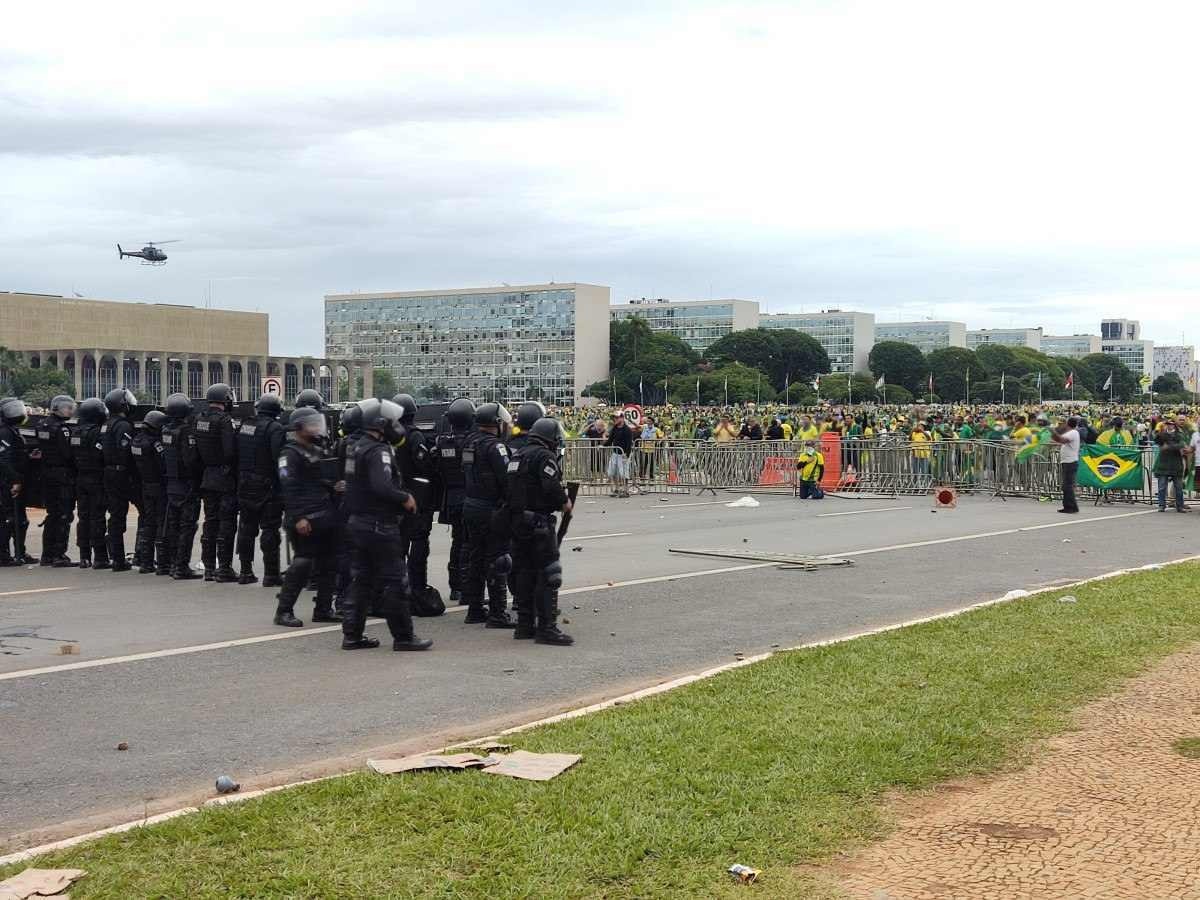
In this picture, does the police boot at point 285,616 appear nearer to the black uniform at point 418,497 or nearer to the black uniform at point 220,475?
the black uniform at point 418,497

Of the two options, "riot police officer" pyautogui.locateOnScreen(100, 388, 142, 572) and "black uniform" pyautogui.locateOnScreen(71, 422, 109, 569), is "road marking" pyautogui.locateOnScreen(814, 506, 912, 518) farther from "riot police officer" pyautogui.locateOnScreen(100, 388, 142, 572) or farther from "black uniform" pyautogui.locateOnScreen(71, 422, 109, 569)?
"black uniform" pyautogui.locateOnScreen(71, 422, 109, 569)

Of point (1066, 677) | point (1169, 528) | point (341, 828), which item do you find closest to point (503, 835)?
point (341, 828)

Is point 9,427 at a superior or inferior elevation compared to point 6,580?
superior

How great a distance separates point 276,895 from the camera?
15.0ft

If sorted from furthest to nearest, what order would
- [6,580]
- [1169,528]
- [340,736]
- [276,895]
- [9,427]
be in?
[1169,528], [9,427], [6,580], [340,736], [276,895]

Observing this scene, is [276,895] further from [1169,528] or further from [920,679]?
[1169,528]

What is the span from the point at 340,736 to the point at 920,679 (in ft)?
11.4

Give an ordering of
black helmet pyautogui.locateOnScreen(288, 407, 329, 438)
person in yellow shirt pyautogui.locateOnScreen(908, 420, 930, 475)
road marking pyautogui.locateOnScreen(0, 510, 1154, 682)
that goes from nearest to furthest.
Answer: road marking pyautogui.locateOnScreen(0, 510, 1154, 682) → black helmet pyautogui.locateOnScreen(288, 407, 329, 438) → person in yellow shirt pyautogui.locateOnScreen(908, 420, 930, 475)

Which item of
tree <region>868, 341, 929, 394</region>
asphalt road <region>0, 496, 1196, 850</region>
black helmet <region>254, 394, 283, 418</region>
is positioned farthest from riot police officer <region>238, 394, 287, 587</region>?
tree <region>868, 341, 929, 394</region>

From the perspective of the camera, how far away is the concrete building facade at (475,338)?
579 ft

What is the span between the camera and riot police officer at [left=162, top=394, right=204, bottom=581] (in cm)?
1352

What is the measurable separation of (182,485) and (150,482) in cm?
68

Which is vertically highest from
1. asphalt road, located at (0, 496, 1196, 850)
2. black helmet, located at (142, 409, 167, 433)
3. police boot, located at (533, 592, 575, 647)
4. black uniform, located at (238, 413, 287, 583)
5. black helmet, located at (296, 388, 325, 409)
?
black helmet, located at (296, 388, 325, 409)

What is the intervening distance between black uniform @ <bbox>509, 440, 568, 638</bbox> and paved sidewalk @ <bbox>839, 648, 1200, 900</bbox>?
13.5 feet
